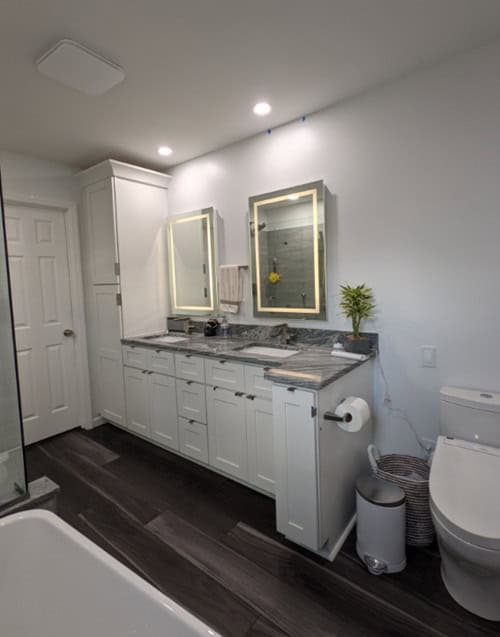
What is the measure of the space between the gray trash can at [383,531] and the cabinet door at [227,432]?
80 centimetres

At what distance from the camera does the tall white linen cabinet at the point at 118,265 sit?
2.95 metres

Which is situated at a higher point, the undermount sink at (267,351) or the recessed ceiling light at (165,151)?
the recessed ceiling light at (165,151)

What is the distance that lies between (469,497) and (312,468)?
0.63 meters

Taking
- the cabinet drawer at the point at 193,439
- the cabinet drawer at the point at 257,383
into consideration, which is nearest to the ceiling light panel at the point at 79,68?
the cabinet drawer at the point at 257,383

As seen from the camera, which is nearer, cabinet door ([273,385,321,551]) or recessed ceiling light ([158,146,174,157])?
cabinet door ([273,385,321,551])

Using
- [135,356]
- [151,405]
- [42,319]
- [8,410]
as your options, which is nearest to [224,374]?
[151,405]

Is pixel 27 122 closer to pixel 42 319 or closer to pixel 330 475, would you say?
pixel 42 319

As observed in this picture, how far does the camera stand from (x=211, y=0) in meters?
1.40

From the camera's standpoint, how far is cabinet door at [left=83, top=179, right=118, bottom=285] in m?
2.93

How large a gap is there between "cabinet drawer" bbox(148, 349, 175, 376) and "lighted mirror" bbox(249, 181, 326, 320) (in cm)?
75

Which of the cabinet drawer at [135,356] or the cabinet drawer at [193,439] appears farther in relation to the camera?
the cabinet drawer at [135,356]

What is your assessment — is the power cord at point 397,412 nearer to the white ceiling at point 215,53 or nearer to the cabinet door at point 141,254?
the white ceiling at point 215,53

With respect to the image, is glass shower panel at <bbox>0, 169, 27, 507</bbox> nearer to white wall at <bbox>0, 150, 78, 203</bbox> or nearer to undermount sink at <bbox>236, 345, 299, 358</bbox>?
undermount sink at <bbox>236, 345, 299, 358</bbox>

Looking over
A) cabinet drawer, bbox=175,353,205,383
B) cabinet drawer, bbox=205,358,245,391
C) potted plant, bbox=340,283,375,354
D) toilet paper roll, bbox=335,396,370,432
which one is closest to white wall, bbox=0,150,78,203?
cabinet drawer, bbox=175,353,205,383
